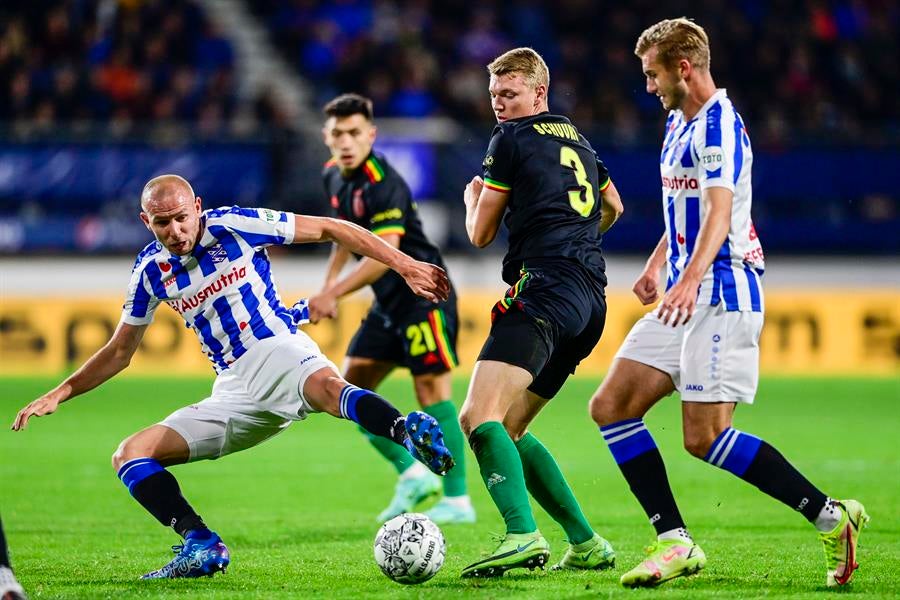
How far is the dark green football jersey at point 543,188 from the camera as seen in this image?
575 centimetres

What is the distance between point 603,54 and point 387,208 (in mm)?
13008

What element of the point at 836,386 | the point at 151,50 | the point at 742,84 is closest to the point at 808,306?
the point at 836,386

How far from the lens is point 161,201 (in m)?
5.76

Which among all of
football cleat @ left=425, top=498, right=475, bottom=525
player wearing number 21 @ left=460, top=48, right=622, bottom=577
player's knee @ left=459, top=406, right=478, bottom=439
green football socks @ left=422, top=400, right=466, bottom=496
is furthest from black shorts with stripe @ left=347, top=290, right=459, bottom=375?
player's knee @ left=459, top=406, right=478, bottom=439

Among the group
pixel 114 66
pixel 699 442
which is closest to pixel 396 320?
pixel 699 442

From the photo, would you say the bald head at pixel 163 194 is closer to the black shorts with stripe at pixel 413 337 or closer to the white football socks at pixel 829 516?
the black shorts with stripe at pixel 413 337

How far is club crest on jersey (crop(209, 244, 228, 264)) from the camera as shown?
5.98 meters

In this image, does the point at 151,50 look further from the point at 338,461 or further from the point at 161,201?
the point at 161,201

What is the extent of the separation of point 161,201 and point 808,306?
1263 cm

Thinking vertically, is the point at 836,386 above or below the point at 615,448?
below

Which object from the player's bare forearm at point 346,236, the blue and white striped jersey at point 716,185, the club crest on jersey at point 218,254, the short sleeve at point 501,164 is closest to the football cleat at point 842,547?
the blue and white striped jersey at point 716,185

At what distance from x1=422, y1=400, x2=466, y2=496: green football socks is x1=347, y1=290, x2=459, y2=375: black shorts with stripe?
0.83 ft

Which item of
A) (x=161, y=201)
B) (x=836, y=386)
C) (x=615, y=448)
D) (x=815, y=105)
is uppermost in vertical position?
(x=815, y=105)

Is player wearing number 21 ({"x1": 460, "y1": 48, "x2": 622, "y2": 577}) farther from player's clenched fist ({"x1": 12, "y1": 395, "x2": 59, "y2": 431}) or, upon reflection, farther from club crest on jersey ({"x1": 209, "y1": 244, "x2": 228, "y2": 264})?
player's clenched fist ({"x1": 12, "y1": 395, "x2": 59, "y2": 431})
